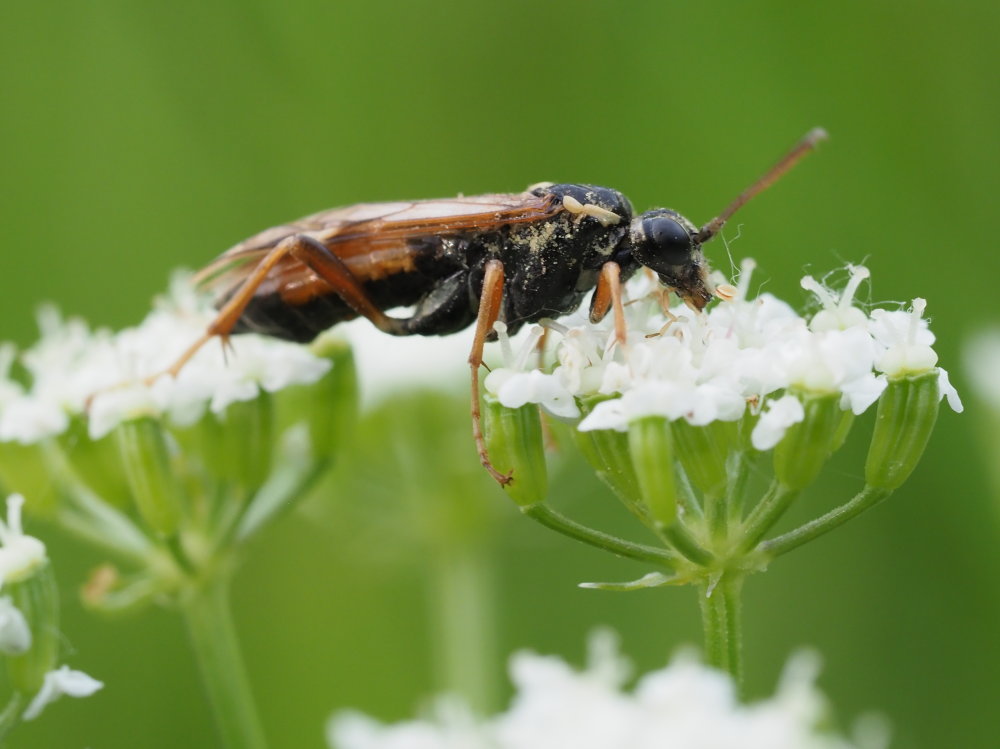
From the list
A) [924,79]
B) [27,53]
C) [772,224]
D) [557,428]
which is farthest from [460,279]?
[27,53]

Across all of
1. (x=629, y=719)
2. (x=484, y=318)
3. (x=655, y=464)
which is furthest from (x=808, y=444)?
(x=484, y=318)

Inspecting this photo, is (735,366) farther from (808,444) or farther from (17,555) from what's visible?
(17,555)

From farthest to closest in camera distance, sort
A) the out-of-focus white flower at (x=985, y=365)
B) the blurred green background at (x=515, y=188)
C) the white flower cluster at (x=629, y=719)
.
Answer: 1. the blurred green background at (x=515, y=188)
2. the out-of-focus white flower at (x=985, y=365)
3. the white flower cluster at (x=629, y=719)

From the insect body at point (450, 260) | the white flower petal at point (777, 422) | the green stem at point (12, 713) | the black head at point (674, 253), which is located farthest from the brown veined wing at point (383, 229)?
the green stem at point (12, 713)

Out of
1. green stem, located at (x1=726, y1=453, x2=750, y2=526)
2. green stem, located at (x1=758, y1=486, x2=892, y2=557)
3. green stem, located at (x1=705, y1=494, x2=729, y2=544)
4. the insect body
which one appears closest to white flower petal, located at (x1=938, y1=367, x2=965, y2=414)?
green stem, located at (x1=758, y1=486, x2=892, y2=557)

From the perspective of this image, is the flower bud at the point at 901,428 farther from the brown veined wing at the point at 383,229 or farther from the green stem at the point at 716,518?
the brown veined wing at the point at 383,229

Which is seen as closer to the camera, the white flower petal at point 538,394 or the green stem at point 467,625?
the white flower petal at point 538,394

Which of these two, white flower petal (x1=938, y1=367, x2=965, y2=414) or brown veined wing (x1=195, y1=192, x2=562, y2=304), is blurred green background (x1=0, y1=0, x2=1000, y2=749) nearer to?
brown veined wing (x1=195, y1=192, x2=562, y2=304)
